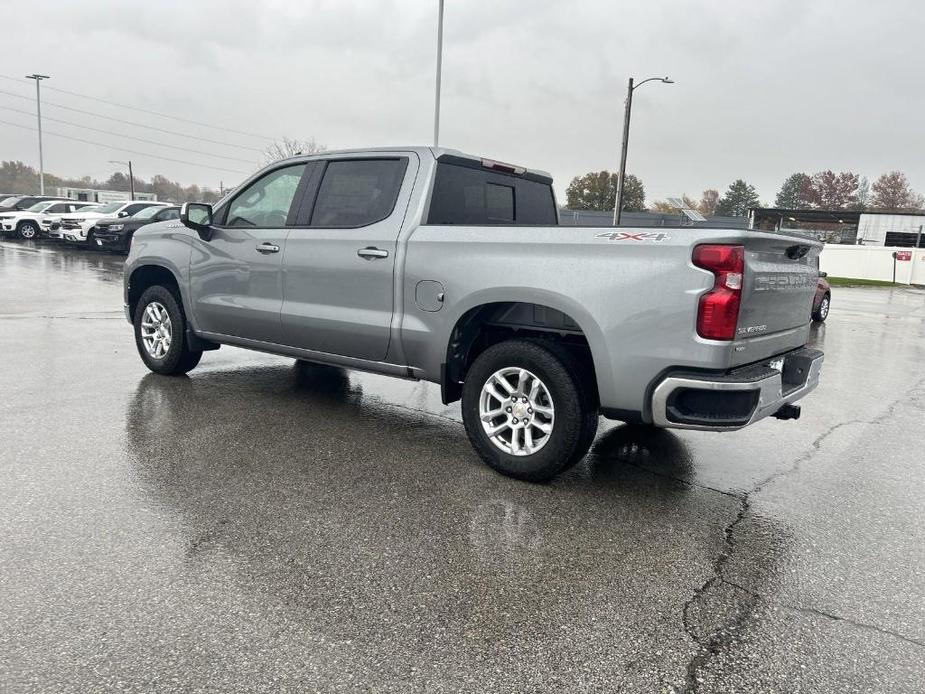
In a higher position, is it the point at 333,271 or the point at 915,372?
the point at 333,271

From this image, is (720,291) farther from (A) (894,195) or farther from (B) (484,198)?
(A) (894,195)

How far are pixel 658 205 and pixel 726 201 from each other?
27276 mm

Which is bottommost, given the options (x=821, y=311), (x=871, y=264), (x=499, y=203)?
(x=821, y=311)

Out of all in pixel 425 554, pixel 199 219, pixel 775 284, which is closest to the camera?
pixel 425 554

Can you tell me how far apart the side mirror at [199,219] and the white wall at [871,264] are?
107ft

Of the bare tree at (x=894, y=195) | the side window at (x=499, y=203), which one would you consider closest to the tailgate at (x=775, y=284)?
the side window at (x=499, y=203)

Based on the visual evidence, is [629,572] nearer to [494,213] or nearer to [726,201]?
[494,213]

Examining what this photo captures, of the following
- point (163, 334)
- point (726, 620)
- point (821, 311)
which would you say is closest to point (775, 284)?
point (726, 620)

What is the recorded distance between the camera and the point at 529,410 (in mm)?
4227

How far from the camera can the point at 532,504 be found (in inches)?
156

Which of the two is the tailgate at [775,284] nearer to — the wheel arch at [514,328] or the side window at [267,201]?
the wheel arch at [514,328]

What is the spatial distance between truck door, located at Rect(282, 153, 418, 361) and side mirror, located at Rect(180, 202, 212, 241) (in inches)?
40.3

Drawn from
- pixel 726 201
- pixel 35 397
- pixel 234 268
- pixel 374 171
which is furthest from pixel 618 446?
pixel 726 201

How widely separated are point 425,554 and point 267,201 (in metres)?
3.57
